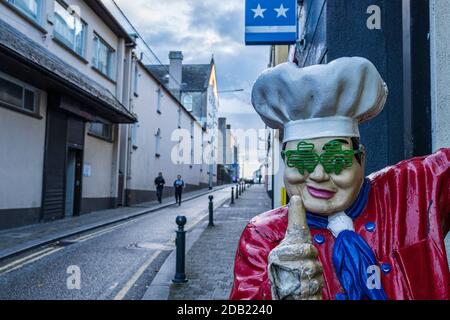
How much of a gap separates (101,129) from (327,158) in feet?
54.3

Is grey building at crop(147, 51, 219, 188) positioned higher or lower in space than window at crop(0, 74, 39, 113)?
higher

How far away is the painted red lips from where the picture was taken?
1.67 meters

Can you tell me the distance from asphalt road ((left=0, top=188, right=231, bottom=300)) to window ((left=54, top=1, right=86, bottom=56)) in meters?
6.49

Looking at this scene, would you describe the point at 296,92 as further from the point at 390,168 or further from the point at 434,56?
the point at 434,56

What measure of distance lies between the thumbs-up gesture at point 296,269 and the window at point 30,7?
11172mm

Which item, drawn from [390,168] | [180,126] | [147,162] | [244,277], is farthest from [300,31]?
[180,126]

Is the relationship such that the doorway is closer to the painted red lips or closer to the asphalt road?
the asphalt road

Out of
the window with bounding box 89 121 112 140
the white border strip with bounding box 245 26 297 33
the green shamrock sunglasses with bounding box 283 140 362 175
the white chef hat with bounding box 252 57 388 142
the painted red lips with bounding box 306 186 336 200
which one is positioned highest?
the white border strip with bounding box 245 26 297 33

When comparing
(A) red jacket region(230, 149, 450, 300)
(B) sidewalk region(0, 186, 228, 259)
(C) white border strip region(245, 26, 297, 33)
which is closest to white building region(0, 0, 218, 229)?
(B) sidewalk region(0, 186, 228, 259)

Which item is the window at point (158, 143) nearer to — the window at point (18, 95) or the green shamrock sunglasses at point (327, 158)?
the window at point (18, 95)

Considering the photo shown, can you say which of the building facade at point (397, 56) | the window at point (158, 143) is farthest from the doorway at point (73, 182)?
the building facade at point (397, 56)

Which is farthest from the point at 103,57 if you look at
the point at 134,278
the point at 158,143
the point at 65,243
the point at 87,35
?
the point at 134,278

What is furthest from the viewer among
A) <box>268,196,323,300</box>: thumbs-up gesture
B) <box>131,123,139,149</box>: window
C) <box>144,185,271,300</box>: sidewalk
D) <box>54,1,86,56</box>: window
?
<box>131,123,139,149</box>: window

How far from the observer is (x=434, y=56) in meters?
3.07
